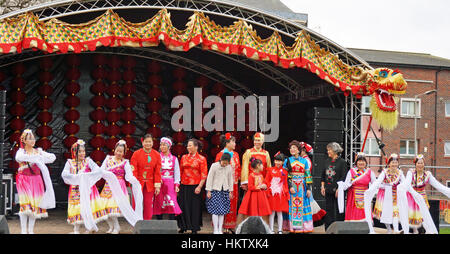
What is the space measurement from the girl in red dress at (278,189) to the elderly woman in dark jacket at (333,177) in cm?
68

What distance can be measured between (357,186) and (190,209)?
2.94 metres

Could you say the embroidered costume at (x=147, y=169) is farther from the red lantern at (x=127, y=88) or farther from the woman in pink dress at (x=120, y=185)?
the red lantern at (x=127, y=88)

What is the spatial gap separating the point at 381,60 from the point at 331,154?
786 inches

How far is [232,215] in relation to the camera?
31.7ft

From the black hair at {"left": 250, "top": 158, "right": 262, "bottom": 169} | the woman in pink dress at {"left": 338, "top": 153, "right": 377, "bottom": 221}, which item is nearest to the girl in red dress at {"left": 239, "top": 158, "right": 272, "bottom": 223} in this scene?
the black hair at {"left": 250, "top": 158, "right": 262, "bottom": 169}

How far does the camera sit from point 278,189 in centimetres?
920

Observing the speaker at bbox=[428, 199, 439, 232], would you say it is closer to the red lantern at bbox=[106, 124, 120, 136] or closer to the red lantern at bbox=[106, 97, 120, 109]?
the red lantern at bbox=[106, 124, 120, 136]

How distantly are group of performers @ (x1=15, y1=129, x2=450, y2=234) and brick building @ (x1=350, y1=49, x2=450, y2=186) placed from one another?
19199 millimetres

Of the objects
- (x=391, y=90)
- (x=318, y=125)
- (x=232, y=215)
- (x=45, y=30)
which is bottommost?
(x=232, y=215)

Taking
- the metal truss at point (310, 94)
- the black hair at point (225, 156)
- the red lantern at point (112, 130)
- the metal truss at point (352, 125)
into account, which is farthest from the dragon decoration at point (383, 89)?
the red lantern at point (112, 130)

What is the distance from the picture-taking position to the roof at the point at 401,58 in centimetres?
2756

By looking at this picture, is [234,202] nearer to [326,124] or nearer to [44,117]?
[326,124]

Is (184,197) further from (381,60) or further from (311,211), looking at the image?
(381,60)

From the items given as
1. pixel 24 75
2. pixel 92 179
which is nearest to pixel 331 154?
pixel 92 179
